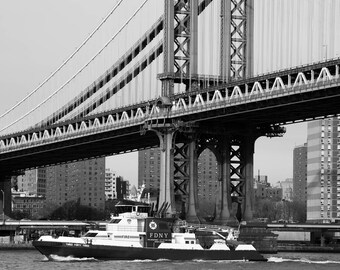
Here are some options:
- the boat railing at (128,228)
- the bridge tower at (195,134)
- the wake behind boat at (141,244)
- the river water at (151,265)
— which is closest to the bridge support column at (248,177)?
the bridge tower at (195,134)

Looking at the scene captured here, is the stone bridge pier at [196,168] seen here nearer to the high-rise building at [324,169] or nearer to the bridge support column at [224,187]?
the bridge support column at [224,187]

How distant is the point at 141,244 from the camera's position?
8769cm

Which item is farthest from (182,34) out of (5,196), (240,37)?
(5,196)

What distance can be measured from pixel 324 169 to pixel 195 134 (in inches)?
2871

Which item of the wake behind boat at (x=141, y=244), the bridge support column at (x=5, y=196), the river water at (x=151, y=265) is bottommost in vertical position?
the river water at (x=151, y=265)

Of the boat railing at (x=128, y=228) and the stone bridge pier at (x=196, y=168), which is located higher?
the stone bridge pier at (x=196, y=168)

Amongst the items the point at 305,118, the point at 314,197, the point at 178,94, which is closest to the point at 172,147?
the point at 178,94

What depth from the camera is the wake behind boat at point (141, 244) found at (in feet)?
284

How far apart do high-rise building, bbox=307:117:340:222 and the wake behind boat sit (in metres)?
88.2

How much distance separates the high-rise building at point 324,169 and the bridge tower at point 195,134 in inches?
2672

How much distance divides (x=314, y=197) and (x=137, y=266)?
101 m

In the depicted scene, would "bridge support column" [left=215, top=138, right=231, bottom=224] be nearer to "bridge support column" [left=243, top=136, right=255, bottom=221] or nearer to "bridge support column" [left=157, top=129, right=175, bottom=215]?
"bridge support column" [left=243, top=136, right=255, bottom=221]

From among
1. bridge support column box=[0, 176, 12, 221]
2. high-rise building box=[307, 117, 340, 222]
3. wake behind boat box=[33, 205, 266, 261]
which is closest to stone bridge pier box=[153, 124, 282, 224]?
wake behind boat box=[33, 205, 266, 261]

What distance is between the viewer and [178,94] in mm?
106688
